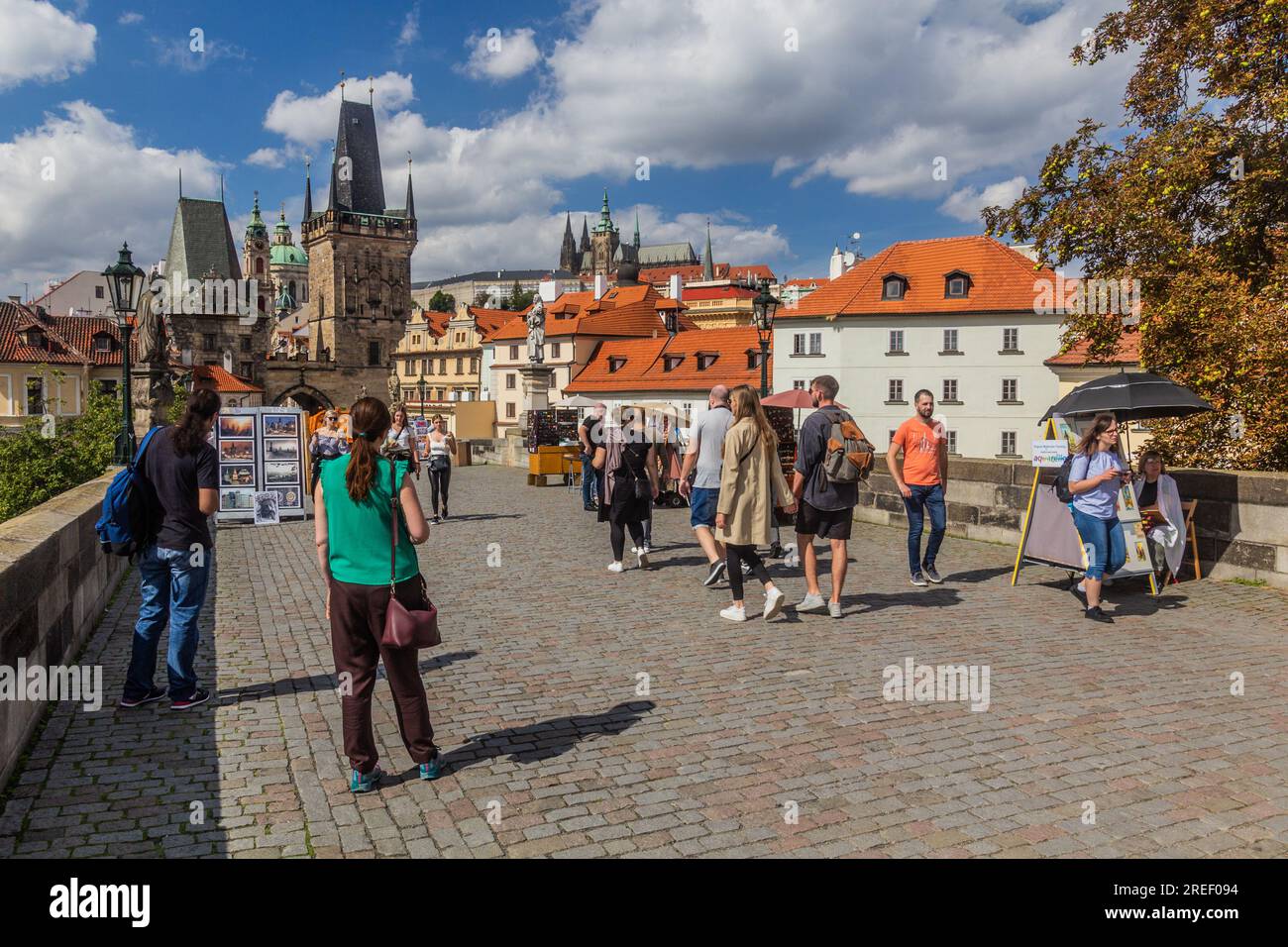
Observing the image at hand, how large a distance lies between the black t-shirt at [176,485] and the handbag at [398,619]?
5.90 feet

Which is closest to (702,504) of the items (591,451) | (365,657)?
(591,451)

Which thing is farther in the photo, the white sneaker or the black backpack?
the black backpack

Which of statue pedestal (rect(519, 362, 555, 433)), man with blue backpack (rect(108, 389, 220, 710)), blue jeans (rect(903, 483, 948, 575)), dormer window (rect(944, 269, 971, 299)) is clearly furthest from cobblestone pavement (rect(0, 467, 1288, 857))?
dormer window (rect(944, 269, 971, 299))

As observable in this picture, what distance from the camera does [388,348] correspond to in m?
106

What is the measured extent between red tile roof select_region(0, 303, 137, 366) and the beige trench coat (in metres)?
59.2

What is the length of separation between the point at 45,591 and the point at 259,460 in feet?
34.9

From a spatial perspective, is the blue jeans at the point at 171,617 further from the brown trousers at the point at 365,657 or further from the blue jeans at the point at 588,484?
the blue jeans at the point at 588,484

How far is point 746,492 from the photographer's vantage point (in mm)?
7832

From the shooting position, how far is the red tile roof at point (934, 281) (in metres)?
48.3

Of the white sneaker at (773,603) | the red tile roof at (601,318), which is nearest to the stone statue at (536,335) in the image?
the white sneaker at (773,603)

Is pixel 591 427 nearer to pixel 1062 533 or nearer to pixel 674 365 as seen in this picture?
pixel 1062 533

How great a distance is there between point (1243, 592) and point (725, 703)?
18.9 feet

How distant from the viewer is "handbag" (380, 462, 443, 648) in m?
4.36

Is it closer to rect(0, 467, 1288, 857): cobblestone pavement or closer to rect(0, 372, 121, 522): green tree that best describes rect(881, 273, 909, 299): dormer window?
rect(0, 372, 121, 522): green tree
